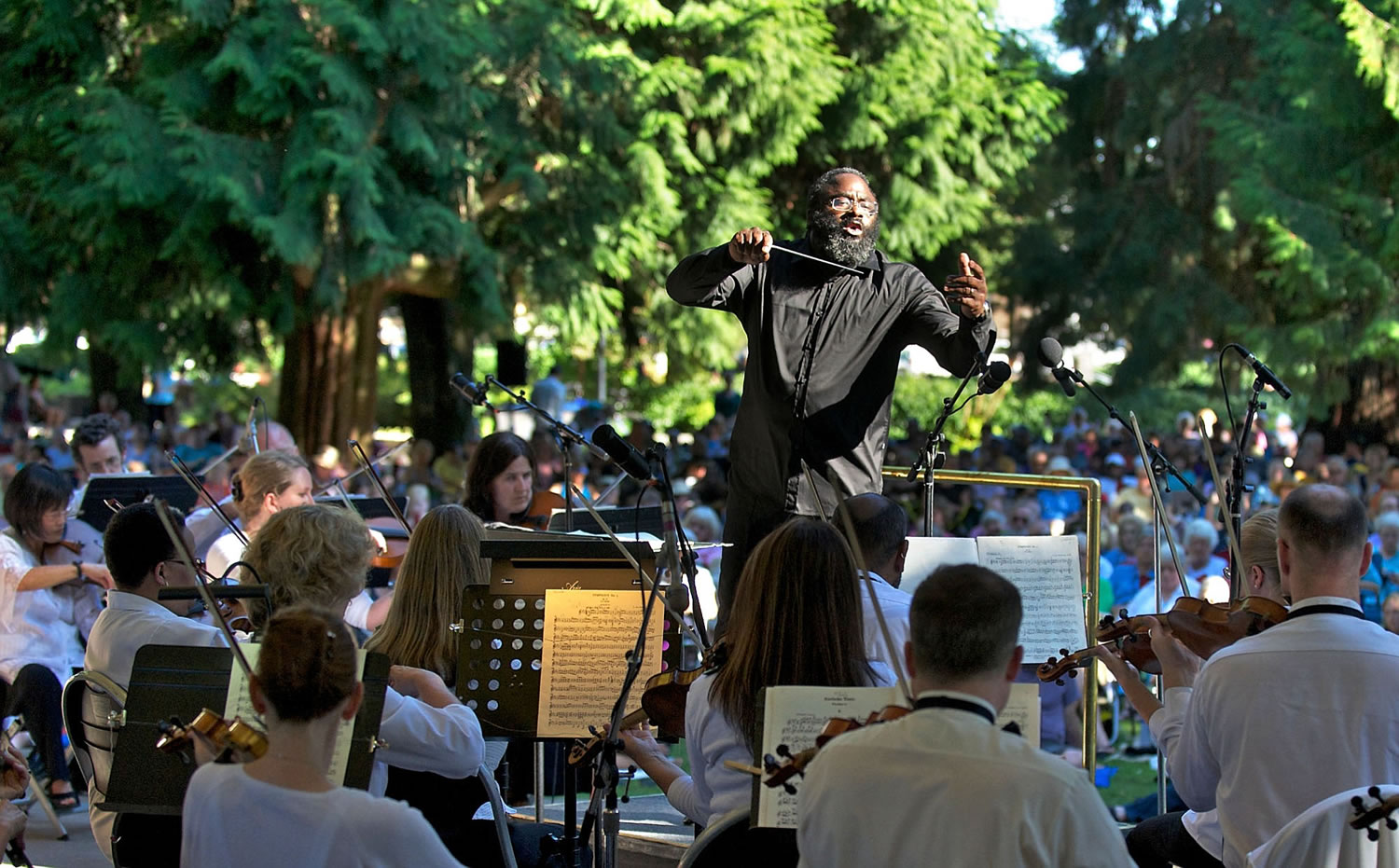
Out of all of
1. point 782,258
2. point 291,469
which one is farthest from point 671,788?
point 291,469

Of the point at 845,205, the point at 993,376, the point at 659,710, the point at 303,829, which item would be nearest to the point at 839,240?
the point at 845,205

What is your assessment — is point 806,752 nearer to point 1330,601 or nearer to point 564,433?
point 1330,601

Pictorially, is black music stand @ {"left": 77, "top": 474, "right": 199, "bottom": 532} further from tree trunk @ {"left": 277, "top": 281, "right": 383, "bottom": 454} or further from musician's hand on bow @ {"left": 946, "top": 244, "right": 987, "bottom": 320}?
tree trunk @ {"left": 277, "top": 281, "right": 383, "bottom": 454}

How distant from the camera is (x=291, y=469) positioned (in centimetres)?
568

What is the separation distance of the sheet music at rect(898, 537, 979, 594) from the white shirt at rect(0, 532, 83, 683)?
357cm

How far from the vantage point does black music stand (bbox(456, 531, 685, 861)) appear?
3.94 metres

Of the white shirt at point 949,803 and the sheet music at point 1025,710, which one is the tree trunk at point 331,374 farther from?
the white shirt at point 949,803

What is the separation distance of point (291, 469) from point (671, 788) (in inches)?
106

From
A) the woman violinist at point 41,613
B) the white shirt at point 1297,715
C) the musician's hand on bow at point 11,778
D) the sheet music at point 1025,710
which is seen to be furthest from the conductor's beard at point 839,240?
the woman violinist at point 41,613

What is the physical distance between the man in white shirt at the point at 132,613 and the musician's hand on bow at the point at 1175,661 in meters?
2.36

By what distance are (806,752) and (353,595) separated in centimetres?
158

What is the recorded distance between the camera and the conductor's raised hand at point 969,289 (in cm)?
425

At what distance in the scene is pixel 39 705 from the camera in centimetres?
610

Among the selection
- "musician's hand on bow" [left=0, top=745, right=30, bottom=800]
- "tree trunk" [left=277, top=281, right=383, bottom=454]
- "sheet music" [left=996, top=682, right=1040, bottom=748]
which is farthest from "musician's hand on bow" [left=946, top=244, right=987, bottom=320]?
"tree trunk" [left=277, top=281, right=383, bottom=454]
